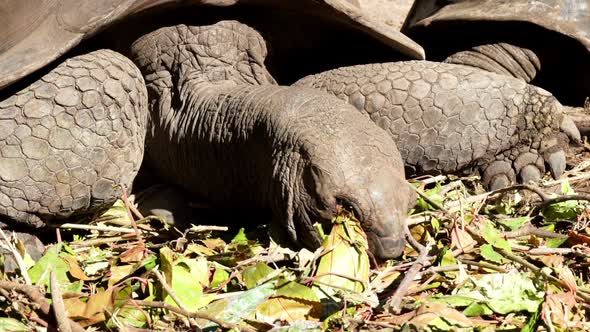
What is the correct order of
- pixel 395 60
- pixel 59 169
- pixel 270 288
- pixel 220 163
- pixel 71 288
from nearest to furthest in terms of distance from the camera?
pixel 270 288 < pixel 71 288 < pixel 59 169 < pixel 220 163 < pixel 395 60

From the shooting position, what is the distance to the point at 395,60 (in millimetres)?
3320

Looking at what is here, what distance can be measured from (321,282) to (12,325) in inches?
28.4

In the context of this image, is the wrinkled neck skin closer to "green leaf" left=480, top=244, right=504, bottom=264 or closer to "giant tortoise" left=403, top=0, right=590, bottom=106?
"green leaf" left=480, top=244, right=504, bottom=264

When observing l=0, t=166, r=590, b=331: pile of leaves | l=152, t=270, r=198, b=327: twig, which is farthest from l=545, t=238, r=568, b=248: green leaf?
l=152, t=270, r=198, b=327: twig

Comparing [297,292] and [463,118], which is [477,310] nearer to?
[297,292]

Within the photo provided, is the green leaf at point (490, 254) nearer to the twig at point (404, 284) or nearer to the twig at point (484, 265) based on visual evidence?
the twig at point (484, 265)

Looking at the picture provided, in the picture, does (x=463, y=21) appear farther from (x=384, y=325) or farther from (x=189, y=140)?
(x=384, y=325)

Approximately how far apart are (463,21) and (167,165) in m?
1.35

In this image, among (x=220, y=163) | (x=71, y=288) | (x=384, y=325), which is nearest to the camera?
(x=384, y=325)

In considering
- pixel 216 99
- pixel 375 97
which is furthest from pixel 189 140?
pixel 375 97

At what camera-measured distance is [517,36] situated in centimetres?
356

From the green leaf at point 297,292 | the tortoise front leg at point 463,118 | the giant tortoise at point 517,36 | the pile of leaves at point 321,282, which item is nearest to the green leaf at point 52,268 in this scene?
the pile of leaves at point 321,282

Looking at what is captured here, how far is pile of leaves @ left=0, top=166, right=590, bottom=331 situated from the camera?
6.46 ft

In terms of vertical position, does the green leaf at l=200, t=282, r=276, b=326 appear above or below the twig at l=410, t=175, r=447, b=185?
above
